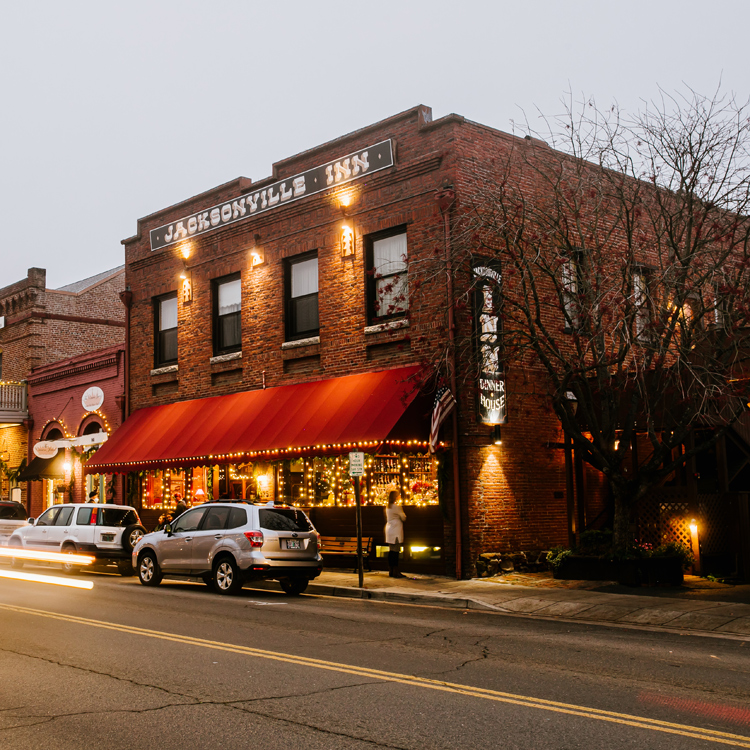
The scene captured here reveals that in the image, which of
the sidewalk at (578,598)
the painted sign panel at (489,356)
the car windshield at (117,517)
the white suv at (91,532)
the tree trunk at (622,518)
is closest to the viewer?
the sidewalk at (578,598)

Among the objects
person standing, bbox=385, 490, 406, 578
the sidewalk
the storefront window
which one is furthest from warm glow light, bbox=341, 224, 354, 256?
the sidewalk

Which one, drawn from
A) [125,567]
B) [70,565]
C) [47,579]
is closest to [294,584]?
[125,567]

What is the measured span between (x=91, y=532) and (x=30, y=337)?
16.4 m

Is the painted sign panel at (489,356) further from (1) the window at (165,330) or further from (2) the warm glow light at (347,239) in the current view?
(1) the window at (165,330)

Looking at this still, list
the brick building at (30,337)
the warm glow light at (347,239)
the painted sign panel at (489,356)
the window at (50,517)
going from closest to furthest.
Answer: the painted sign panel at (489,356), the warm glow light at (347,239), the window at (50,517), the brick building at (30,337)

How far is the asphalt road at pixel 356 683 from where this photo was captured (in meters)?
6.17

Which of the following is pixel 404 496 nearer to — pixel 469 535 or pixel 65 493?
pixel 469 535

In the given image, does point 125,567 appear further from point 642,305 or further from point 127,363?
point 642,305

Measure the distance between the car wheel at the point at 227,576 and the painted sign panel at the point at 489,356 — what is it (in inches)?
226

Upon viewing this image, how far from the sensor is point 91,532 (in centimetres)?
2038

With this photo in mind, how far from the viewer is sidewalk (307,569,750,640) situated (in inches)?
492

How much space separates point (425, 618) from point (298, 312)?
35.3ft

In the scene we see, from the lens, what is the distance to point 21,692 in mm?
7473

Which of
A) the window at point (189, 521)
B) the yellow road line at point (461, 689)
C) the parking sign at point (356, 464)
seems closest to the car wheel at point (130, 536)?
the window at point (189, 521)
